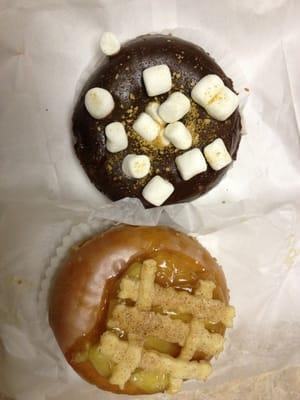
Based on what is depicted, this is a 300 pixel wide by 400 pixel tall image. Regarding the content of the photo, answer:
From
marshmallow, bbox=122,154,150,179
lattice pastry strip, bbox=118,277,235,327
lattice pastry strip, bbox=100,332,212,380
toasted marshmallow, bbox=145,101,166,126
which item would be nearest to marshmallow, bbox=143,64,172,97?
toasted marshmallow, bbox=145,101,166,126

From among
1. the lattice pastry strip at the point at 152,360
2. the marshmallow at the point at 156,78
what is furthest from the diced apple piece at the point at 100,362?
the marshmallow at the point at 156,78

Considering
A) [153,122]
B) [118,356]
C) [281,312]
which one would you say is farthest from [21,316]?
[281,312]

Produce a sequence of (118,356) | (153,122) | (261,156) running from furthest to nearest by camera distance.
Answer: (261,156)
(153,122)
(118,356)

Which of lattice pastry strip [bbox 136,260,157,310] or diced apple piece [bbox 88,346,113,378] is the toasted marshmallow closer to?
lattice pastry strip [bbox 136,260,157,310]

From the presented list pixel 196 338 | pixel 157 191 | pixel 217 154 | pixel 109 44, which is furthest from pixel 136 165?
pixel 196 338

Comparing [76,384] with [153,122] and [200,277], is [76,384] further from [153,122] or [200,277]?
[153,122]

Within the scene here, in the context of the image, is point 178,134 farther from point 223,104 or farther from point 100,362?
point 100,362
